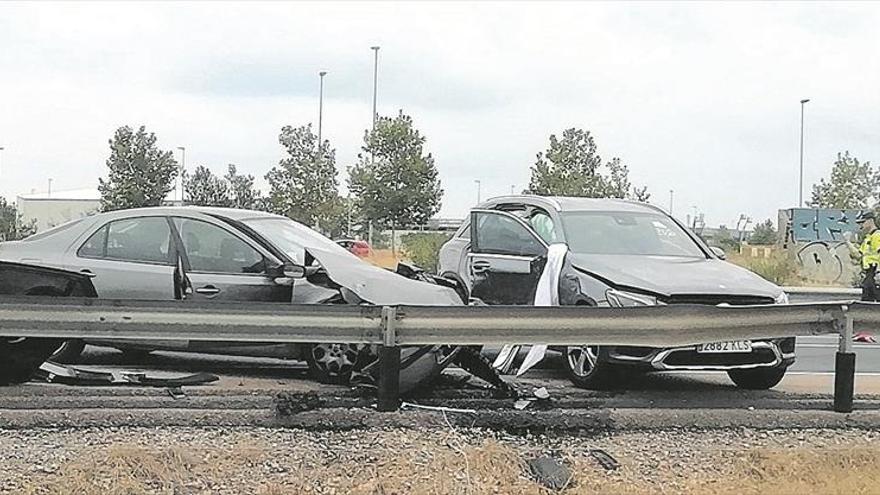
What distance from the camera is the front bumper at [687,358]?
291 inches

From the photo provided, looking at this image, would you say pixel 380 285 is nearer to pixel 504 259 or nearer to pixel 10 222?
pixel 504 259

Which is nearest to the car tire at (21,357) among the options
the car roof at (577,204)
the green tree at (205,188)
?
the car roof at (577,204)

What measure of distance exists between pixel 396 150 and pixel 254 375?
28.3m

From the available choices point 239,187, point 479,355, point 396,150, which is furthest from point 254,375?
point 239,187

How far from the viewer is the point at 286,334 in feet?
20.5

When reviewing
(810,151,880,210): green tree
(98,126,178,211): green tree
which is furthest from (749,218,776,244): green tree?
(98,126,178,211): green tree

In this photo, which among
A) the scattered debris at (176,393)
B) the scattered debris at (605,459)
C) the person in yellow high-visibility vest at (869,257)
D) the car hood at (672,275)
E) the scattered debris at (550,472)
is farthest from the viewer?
the person in yellow high-visibility vest at (869,257)

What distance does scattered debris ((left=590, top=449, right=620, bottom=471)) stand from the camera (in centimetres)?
538

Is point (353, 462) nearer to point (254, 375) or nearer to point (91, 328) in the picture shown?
point (91, 328)

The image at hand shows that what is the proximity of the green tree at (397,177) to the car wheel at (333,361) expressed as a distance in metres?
28.1

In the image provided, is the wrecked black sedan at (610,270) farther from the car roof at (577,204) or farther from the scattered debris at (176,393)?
the scattered debris at (176,393)

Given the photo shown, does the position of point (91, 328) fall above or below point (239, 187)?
below

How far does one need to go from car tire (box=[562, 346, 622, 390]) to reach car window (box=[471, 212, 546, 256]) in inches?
50.5

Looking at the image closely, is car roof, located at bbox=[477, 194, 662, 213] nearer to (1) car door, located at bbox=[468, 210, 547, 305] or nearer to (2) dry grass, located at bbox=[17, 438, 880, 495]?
(1) car door, located at bbox=[468, 210, 547, 305]
